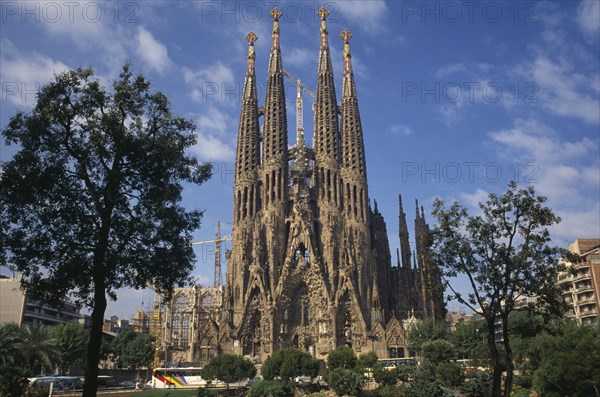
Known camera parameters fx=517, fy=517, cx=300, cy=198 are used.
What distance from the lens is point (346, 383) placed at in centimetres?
3472

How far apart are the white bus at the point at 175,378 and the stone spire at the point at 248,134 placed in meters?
30.4

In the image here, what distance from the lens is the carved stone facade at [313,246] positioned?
63.4 m

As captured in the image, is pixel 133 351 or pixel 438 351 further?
pixel 133 351

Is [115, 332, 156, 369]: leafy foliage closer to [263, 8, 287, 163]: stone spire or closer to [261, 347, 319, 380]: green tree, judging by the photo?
[263, 8, 287, 163]: stone spire

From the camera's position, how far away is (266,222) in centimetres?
6894

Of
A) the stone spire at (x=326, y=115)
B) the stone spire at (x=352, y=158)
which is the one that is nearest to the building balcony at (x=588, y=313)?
the stone spire at (x=352, y=158)

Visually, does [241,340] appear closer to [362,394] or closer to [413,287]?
[413,287]

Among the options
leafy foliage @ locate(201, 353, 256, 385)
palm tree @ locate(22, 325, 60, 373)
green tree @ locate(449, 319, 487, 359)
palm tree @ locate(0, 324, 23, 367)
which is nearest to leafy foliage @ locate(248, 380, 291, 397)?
leafy foliage @ locate(201, 353, 256, 385)

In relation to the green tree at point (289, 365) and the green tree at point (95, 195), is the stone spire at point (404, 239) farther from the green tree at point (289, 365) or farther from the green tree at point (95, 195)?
the green tree at point (95, 195)

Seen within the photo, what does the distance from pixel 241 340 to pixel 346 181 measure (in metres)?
25.3

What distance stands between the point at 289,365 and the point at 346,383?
6323 millimetres

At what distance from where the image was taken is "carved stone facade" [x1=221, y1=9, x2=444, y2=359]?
63438 millimetres

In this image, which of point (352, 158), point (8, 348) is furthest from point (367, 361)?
point (352, 158)

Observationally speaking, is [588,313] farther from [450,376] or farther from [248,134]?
[248,134]
